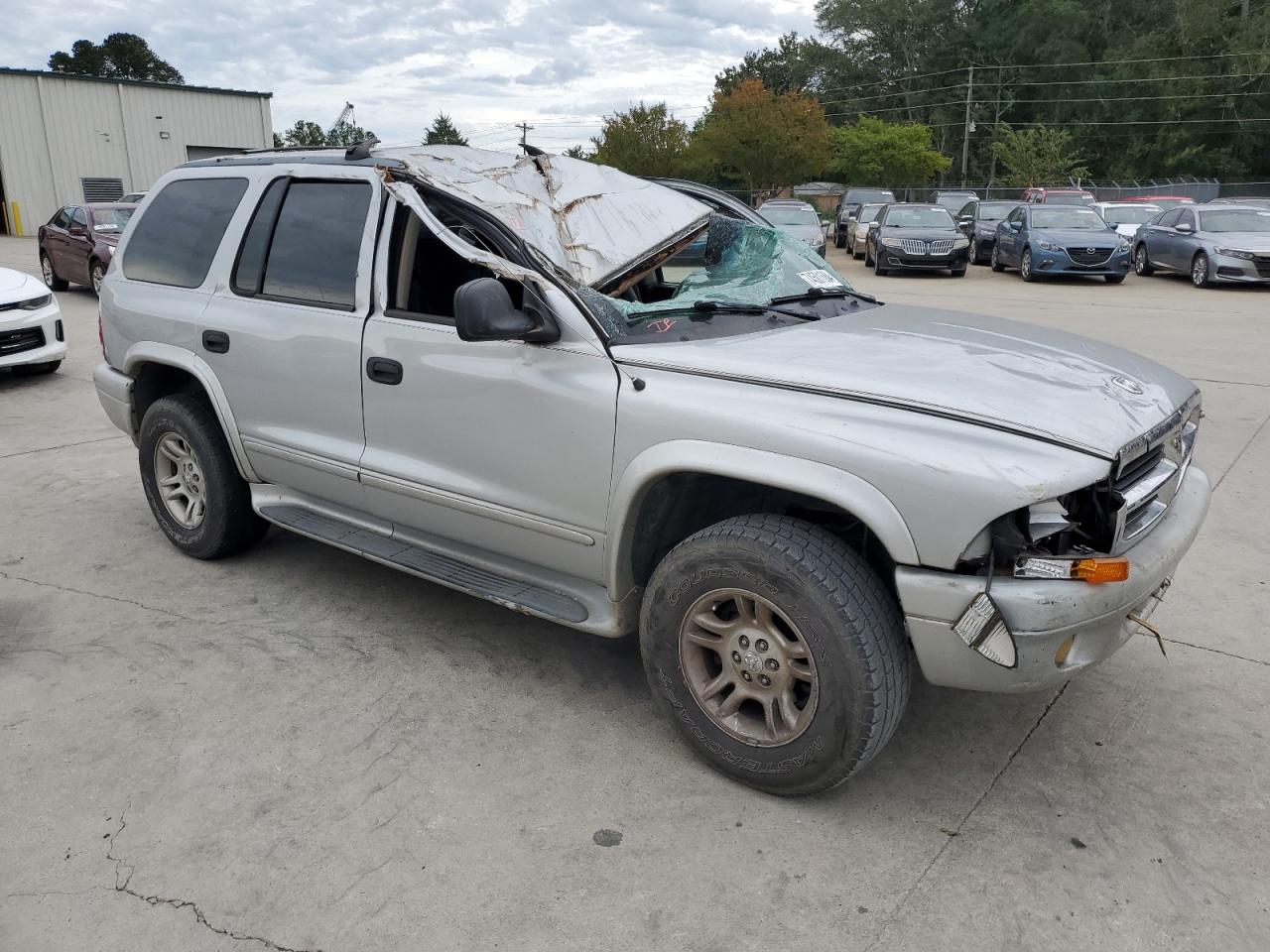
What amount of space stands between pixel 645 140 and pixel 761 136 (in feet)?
17.0

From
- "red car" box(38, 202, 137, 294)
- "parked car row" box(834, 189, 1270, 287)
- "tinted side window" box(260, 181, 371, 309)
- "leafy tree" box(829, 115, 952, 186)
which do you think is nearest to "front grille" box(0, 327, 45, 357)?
"red car" box(38, 202, 137, 294)

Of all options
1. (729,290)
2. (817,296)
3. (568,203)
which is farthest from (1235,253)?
(568,203)

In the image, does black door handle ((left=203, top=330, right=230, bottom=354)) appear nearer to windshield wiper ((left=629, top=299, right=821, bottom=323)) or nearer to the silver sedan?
windshield wiper ((left=629, top=299, right=821, bottom=323))

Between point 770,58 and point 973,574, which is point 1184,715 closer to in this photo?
point 973,574

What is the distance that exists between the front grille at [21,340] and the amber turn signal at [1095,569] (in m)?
9.35

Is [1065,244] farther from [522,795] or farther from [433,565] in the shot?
[522,795]

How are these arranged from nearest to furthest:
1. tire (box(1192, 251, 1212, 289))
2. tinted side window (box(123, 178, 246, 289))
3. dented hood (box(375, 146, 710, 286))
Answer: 1. dented hood (box(375, 146, 710, 286))
2. tinted side window (box(123, 178, 246, 289))
3. tire (box(1192, 251, 1212, 289))

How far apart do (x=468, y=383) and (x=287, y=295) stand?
114 centimetres

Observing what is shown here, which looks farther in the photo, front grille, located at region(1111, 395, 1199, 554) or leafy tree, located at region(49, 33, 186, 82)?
leafy tree, located at region(49, 33, 186, 82)

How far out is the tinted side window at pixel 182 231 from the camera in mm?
4469

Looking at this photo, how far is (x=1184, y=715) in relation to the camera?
347 centimetres

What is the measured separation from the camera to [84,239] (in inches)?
589

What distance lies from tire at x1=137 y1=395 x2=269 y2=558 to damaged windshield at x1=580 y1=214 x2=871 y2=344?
2.06 metres

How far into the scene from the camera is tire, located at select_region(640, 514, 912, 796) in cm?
273
